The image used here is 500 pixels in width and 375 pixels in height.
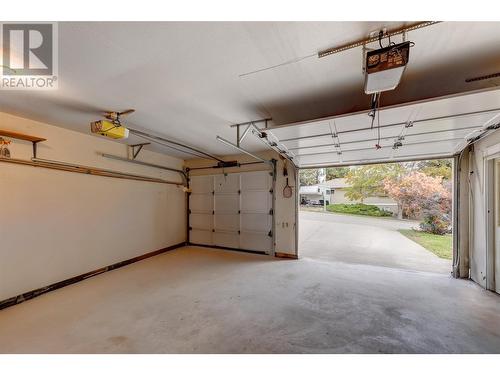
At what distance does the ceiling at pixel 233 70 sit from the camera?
4.93 ft

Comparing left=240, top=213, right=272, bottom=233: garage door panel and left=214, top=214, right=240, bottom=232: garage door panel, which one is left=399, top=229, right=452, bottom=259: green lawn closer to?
Answer: left=240, top=213, right=272, bottom=233: garage door panel

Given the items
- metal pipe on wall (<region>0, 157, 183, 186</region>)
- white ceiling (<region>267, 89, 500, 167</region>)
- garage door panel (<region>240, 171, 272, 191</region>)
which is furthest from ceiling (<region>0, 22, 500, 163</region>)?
garage door panel (<region>240, 171, 272, 191</region>)

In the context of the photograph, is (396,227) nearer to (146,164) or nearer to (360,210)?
(360,210)

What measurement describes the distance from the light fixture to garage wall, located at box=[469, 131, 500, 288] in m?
2.81

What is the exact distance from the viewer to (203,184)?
6203mm

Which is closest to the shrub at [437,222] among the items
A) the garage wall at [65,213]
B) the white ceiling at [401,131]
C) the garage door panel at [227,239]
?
the white ceiling at [401,131]

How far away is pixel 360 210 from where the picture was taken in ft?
53.0

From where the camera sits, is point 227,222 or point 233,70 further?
point 227,222

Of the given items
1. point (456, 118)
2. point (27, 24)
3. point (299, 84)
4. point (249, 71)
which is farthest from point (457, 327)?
point (27, 24)

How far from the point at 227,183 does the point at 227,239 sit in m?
1.56

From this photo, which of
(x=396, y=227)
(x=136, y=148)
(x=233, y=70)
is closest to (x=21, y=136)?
(x=136, y=148)

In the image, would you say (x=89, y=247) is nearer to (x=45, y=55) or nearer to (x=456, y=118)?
(x=45, y=55)

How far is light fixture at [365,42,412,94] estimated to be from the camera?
1.46 m

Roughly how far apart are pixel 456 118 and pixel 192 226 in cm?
600
